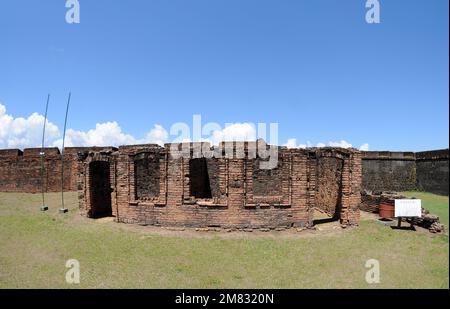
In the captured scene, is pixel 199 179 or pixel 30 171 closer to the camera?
pixel 199 179

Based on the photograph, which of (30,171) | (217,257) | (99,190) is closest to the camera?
(217,257)

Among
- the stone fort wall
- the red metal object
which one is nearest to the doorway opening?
the red metal object

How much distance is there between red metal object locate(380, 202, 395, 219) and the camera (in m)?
12.6

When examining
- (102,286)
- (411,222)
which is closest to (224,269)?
(102,286)

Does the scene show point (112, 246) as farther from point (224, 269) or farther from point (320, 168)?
point (320, 168)

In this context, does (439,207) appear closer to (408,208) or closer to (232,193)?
(408,208)

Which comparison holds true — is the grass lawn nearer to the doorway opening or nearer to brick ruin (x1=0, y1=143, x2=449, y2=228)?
brick ruin (x1=0, y1=143, x2=449, y2=228)

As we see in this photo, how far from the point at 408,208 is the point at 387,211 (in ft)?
7.56

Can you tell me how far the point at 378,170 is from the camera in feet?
87.4

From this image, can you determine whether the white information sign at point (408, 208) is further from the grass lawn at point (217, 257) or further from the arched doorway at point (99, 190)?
the arched doorway at point (99, 190)

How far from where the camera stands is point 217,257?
26.0 ft

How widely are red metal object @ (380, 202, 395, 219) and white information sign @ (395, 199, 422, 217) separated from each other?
7.07 feet

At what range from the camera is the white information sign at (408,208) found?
10.4m

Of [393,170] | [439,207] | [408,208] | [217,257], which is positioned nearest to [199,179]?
[217,257]
